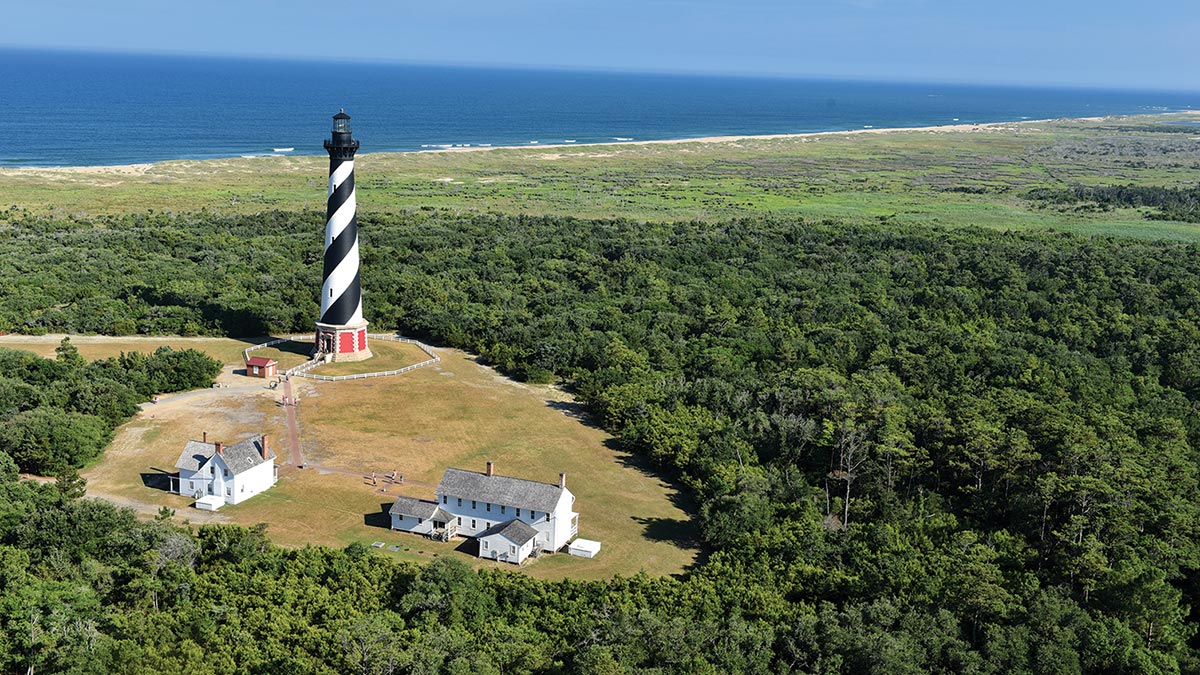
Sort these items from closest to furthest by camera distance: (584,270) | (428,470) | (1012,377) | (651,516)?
(651,516) < (428,470) < (1012,377) < (584,270)

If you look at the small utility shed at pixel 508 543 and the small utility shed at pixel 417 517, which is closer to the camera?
the small utility shed at pixel 508 543

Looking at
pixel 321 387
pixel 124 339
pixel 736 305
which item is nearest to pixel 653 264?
pixel 736 305

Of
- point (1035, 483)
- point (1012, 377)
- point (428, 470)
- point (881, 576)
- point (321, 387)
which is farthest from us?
point (321, 387)

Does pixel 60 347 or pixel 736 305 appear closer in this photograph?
pixel 60 347

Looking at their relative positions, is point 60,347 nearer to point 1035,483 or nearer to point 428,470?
point 428,470

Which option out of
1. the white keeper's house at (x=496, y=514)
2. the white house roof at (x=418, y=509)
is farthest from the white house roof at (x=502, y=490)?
the white house roof at (x=418, y=509)

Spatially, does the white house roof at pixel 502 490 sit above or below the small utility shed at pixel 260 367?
below

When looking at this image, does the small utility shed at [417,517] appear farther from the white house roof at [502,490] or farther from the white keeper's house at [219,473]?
the white keeper's house at [219,473]
